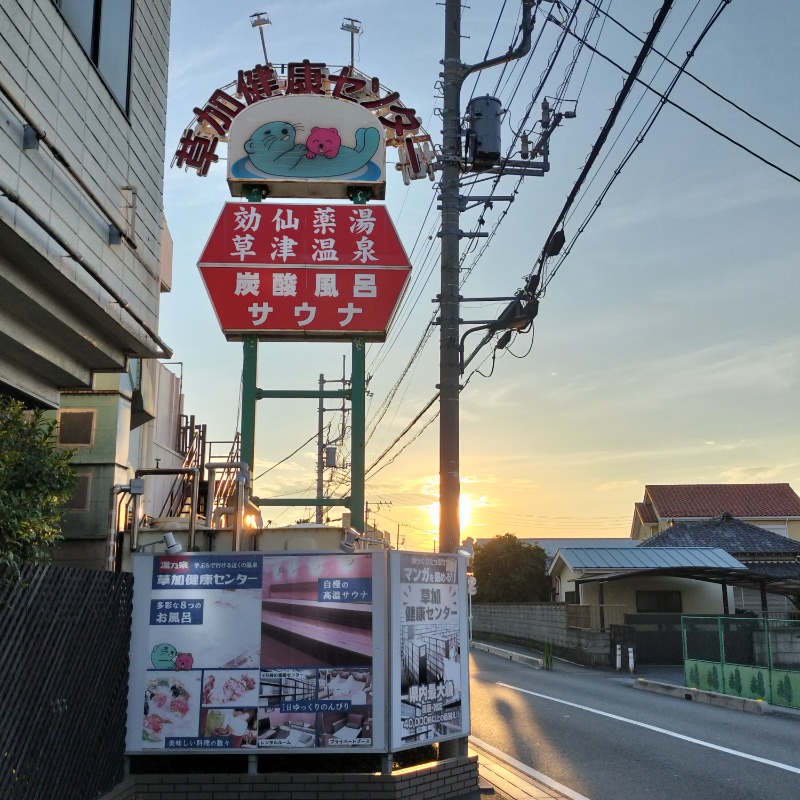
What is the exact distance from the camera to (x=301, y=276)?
12.3 metres

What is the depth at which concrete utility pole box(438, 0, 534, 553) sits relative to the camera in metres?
13.0

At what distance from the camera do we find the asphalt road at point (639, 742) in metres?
10.6

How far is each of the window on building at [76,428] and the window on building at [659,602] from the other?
29.0 metres

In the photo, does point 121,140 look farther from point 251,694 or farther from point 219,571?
point 251,694

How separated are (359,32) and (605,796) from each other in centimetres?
1212

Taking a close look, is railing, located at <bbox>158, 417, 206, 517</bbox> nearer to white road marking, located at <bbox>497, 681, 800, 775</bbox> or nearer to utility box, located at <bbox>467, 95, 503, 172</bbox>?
utility box, located at <bbox>467, 95, 503, 172</bbox>

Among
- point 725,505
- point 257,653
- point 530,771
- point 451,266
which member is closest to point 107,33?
point 451,266

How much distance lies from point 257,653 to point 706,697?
47.6 feet

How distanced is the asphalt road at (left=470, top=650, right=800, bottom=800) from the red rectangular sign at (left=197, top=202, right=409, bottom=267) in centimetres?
728

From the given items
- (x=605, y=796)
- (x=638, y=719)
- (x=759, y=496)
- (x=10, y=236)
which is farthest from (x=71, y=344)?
(x=759, y=496)

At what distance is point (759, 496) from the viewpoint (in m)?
59.4

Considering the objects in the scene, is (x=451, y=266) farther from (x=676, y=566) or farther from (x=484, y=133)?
(x=676, y=566)

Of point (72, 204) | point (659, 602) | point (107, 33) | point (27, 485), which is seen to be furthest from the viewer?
point (659, 602)

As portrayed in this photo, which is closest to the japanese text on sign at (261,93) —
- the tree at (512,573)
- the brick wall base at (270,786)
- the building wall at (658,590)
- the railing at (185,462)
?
the railing at (185,462)
